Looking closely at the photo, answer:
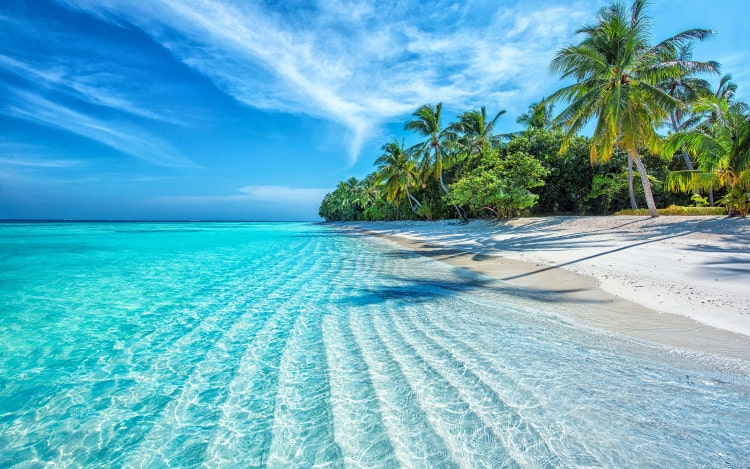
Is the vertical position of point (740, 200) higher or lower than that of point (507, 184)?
lower

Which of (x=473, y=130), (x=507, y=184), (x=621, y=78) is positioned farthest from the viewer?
(x=473, y=130)

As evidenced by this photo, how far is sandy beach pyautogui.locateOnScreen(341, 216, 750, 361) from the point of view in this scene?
388 centimetres

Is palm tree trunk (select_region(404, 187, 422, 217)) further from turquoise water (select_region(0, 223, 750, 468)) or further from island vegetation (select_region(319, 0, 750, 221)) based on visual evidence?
turquoise water (select_region(0, 223, 750, 468))

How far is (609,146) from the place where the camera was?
14.9m

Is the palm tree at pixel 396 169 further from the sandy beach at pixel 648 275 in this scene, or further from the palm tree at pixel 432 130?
the sandy beach at pixel 648 275

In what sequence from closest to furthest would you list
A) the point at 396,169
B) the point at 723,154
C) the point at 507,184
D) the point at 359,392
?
the point at 359,392
the point at 723,154
the point at 507,184
the point at 396,169

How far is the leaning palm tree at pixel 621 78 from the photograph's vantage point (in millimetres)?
13688

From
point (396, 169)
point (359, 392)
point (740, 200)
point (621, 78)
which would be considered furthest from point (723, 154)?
point (396, 169)

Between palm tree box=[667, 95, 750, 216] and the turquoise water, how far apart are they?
13.5 meters

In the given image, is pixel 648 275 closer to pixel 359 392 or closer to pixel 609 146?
pixel 359 392

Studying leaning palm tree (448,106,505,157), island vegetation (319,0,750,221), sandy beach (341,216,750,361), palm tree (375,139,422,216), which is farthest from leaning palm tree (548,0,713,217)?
palm tree (375,139,422,216)

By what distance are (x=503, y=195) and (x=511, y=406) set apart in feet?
61.3

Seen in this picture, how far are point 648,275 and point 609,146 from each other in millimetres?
11313

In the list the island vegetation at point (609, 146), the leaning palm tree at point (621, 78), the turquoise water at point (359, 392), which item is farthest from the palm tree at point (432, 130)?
the turquoise water at point (359, 392)
